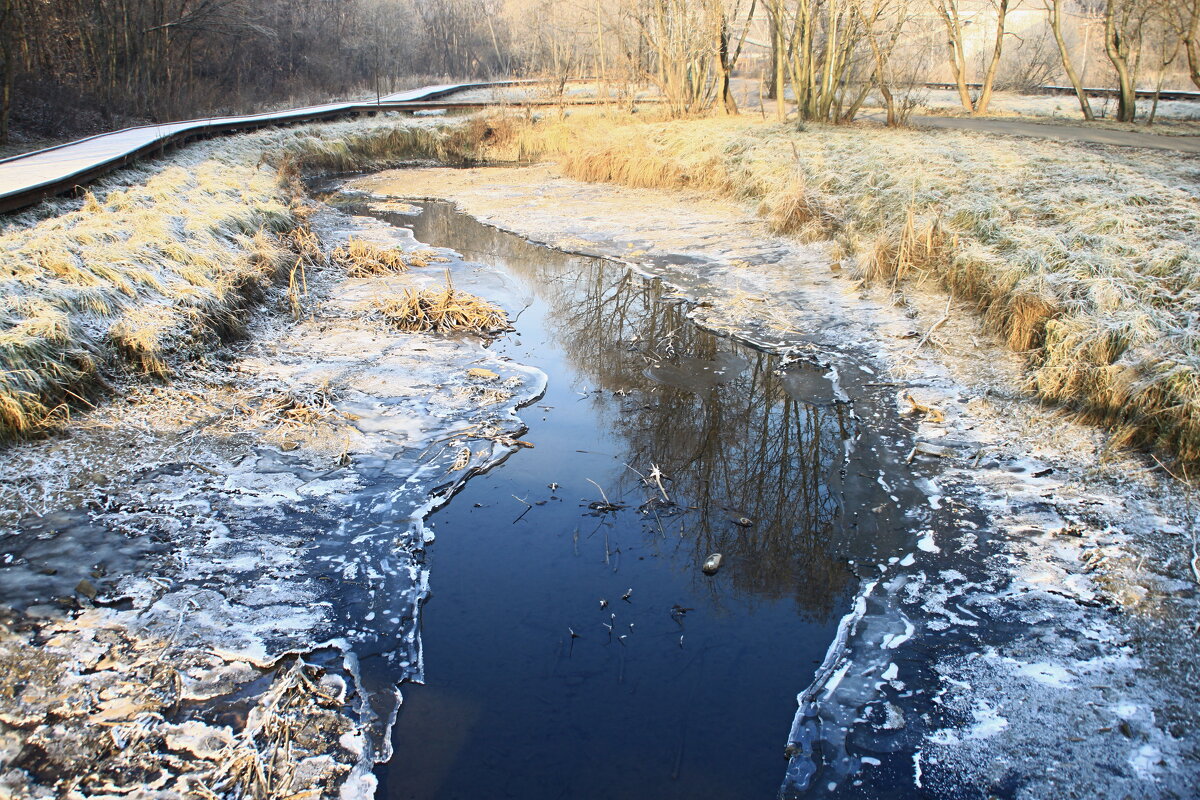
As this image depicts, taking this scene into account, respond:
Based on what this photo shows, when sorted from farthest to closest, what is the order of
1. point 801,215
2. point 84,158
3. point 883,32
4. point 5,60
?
point 883,32 → point 5,60 → point 801,215 → point 84,158

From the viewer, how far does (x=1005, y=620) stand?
13.0 feet

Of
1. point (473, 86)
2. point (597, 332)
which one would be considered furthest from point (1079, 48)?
point (597, 332)

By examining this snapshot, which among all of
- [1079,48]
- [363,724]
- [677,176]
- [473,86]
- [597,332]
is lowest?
[363,724]

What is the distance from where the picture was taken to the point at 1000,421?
584 centimetres

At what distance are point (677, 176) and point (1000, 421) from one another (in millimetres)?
10937

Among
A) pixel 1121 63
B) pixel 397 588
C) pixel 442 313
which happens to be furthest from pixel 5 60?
pixel 1121 63

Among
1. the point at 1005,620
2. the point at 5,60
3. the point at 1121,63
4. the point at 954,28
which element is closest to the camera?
the point at 1005,620

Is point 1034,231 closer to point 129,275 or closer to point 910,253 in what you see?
point 910,253

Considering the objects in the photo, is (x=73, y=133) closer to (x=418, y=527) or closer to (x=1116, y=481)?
(x=418, y=527)

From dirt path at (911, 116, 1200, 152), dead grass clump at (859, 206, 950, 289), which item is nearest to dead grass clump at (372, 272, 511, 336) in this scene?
dead grass clump at (859, 206, 950, 289)

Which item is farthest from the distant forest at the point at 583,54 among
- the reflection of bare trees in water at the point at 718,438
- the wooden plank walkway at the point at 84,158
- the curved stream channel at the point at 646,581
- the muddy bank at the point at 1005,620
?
the curved stream channel at the point at 646,581

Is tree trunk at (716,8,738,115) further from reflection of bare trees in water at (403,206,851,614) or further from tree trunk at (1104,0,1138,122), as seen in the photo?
reflection of bare trees in water at (403,206,851,614)

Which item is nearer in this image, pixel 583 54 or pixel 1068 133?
pixel 1068 133

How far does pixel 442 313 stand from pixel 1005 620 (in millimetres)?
5907
